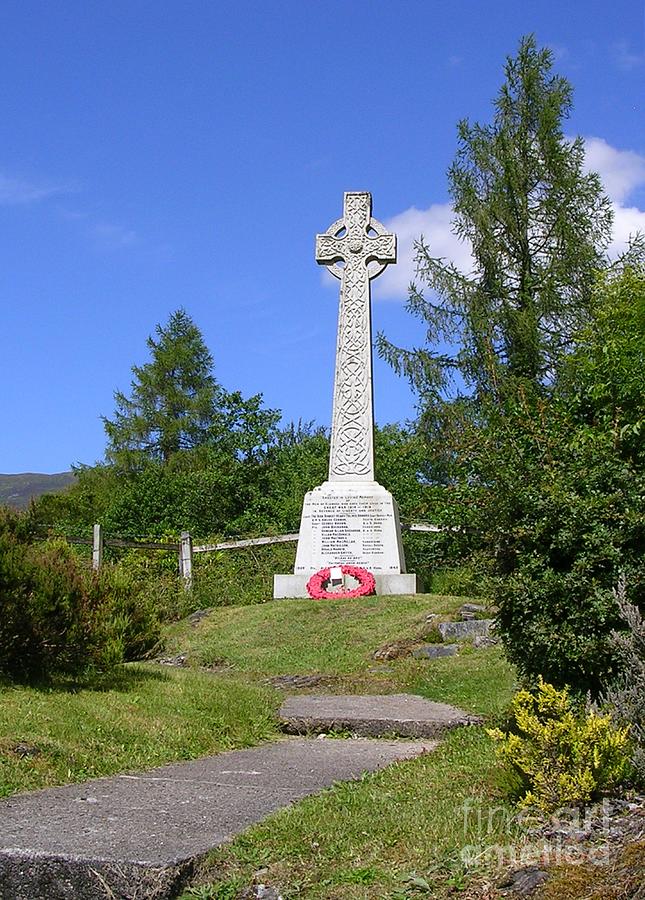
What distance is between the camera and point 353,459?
57.1 feet

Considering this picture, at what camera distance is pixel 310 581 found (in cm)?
1617

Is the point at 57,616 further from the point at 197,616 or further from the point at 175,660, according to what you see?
the point at 197,616

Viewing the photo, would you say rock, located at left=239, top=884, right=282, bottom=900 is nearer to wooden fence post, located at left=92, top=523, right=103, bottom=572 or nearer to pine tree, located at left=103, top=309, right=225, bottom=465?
wooden fence post, located at left=92, top=523, right=103, bottom=572

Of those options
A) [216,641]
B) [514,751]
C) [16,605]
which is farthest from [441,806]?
[216,641]

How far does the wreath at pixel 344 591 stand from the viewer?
15703 mm

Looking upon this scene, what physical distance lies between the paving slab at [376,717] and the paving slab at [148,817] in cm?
50

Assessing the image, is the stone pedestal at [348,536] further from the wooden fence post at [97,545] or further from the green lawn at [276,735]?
the green lawn at [276,735]

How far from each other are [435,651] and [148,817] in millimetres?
7342

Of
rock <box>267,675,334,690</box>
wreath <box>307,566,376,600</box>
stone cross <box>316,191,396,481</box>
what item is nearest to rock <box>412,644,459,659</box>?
rock <box>267,675,334,690</box>

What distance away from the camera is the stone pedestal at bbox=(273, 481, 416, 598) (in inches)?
651

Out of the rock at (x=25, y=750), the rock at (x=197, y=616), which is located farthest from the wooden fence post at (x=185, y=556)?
the rock at (x=25, y=750)

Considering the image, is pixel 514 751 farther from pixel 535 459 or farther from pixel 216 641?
pixel 216 641

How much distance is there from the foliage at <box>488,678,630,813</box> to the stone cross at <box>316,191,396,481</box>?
13.1 metres

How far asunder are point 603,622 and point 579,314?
20198mm
